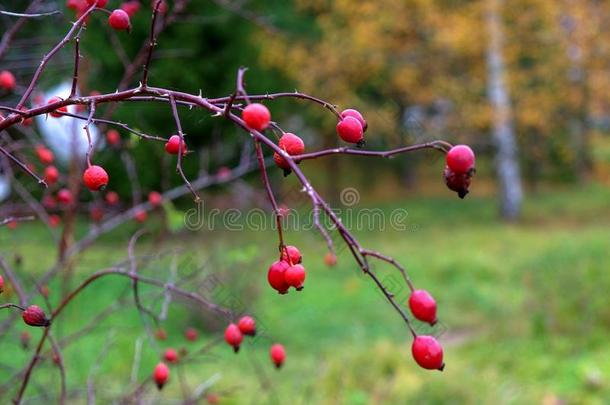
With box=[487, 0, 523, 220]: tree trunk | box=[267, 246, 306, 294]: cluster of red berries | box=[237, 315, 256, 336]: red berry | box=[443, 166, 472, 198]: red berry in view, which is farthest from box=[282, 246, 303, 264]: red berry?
box=[487, 0, 523, 220]: tree trunk

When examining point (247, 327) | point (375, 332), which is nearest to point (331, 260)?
point (247, 327)

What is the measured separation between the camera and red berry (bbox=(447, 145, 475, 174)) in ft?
2.37

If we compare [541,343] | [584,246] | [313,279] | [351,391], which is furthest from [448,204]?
[351,391]

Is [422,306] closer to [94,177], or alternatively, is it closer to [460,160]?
[460,160]

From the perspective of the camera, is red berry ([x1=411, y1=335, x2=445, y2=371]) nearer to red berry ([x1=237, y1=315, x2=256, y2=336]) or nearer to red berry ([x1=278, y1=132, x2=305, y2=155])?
red berry ([x1=278, y1=132, x2=305, y2=155])

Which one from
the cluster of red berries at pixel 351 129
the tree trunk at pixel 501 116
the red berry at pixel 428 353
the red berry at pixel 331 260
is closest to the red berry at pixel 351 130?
the cluster of red berries at pixel 351 129

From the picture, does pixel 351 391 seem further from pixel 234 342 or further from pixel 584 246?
pixel 584 246

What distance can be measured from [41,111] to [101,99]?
7 cm

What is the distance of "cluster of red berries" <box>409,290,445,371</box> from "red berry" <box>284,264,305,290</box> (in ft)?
0.40

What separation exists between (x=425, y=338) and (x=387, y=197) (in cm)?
1325

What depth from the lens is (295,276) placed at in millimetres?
812

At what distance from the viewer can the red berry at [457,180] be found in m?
0.73

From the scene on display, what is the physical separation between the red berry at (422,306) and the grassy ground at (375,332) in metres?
0.20

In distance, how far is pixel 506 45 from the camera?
1083cm
